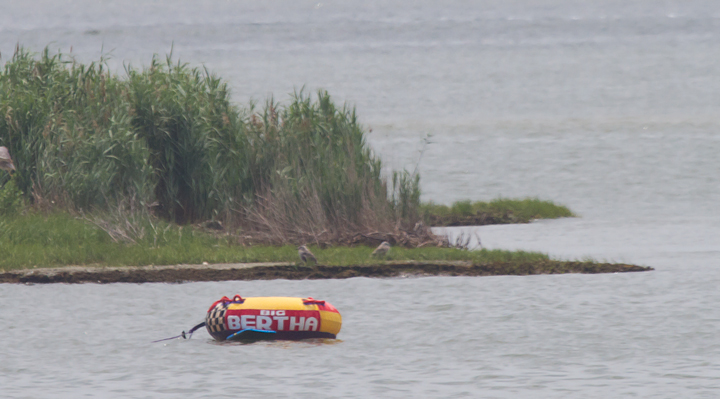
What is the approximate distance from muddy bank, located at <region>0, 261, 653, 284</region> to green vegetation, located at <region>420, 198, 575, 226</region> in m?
8.06

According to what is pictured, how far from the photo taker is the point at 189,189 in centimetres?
2109

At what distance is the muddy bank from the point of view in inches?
650

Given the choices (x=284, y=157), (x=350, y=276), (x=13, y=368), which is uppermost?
(x=284, y=157)

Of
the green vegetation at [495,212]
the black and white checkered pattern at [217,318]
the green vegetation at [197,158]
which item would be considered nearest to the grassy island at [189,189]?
the green vegetation at [197,158]

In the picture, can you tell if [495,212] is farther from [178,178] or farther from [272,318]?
[272,318]

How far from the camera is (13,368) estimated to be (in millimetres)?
12109

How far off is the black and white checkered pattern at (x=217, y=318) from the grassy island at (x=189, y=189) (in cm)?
367

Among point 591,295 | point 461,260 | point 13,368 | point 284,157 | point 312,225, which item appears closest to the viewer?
point 13,368

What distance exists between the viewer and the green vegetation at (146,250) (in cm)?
1730

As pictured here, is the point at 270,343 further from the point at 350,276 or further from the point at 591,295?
the point at 591,295

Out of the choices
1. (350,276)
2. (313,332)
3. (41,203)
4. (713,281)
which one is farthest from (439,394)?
(41,203)

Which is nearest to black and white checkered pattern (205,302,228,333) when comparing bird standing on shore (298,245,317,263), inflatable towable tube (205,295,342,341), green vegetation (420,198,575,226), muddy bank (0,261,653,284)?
inflatable towable tube (205,295,342,341)

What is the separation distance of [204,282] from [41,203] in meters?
4.80

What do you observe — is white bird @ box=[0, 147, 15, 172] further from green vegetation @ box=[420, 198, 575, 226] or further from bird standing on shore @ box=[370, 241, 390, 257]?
green vegetation @ box=[420, 198, 575, 226]
